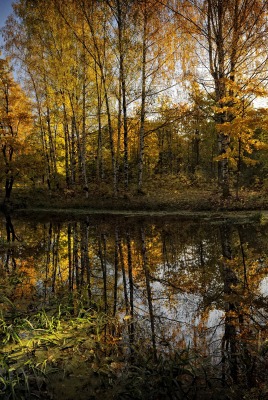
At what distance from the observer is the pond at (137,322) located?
275 cm

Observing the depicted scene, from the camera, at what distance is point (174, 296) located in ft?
16.4

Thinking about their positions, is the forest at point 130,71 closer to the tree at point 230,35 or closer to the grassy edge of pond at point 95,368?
the tree at point 230,35

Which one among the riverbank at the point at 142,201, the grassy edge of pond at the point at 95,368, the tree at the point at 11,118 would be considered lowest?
the grassy edge of pond at the point at 95,368

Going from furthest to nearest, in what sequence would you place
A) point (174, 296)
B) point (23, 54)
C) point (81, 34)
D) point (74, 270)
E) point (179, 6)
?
point (23, 54), point (81, 34), point (179, 6), point (74, 270), point (174, 296)

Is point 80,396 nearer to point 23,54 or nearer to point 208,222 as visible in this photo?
point 208,222

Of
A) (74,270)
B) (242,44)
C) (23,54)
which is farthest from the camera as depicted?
(23,54)

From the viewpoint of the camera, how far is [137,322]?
3.97 metres

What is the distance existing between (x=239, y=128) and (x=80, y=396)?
1166cm

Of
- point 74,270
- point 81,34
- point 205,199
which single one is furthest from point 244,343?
point 81,34

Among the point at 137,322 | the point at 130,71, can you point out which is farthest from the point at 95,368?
the point at 130,71

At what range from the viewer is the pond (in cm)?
275

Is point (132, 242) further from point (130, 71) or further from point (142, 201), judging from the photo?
point (130, 71)

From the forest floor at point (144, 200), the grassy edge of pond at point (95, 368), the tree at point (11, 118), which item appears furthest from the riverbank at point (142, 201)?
the grassy edge of pond at point (95, 368)

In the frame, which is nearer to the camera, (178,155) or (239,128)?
(239,128)
